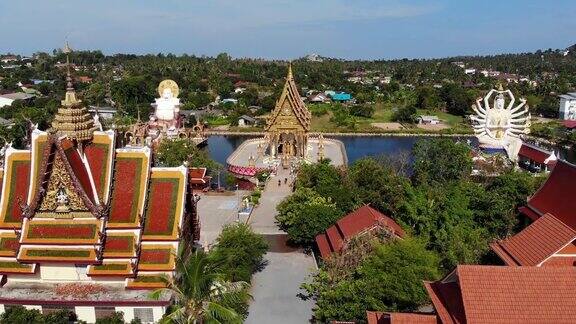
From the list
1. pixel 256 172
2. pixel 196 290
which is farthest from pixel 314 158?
pixel 196 290

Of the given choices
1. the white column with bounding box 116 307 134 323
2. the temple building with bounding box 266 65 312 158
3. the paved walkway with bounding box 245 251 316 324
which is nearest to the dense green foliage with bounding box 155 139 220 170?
the temple building with bounding box 266 65 312 158

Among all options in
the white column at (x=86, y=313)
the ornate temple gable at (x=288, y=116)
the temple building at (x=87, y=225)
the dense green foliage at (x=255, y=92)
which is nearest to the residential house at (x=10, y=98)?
the dense green foliage at (x=255, y=92)

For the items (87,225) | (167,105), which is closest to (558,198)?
(87,225)

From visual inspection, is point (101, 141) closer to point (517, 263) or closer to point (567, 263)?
point (517, 263)

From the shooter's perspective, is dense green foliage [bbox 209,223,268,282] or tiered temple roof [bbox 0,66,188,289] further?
dense green foliage [bbox 209,223,268,282]

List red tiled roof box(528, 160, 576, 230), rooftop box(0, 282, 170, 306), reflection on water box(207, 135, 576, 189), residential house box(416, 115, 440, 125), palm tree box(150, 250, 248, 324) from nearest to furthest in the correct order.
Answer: palm tree box(150, 250, 248, 324), rooftop box(0, 282, 170, 306), red tiled roof box(528, 160, 576, 230), reflection on water box(207, 135, 576, 189), residential house box(416, 115, 440, 125)

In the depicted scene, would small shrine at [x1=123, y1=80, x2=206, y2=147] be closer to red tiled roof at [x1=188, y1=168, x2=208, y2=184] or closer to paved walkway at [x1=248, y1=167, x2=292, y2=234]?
paved walkway at [x1=248, y1=167, x2=292, y2=234]

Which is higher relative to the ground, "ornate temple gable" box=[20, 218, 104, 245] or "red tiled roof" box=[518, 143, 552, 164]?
"red tiled roof" box=[518, 143, 552, 164]
